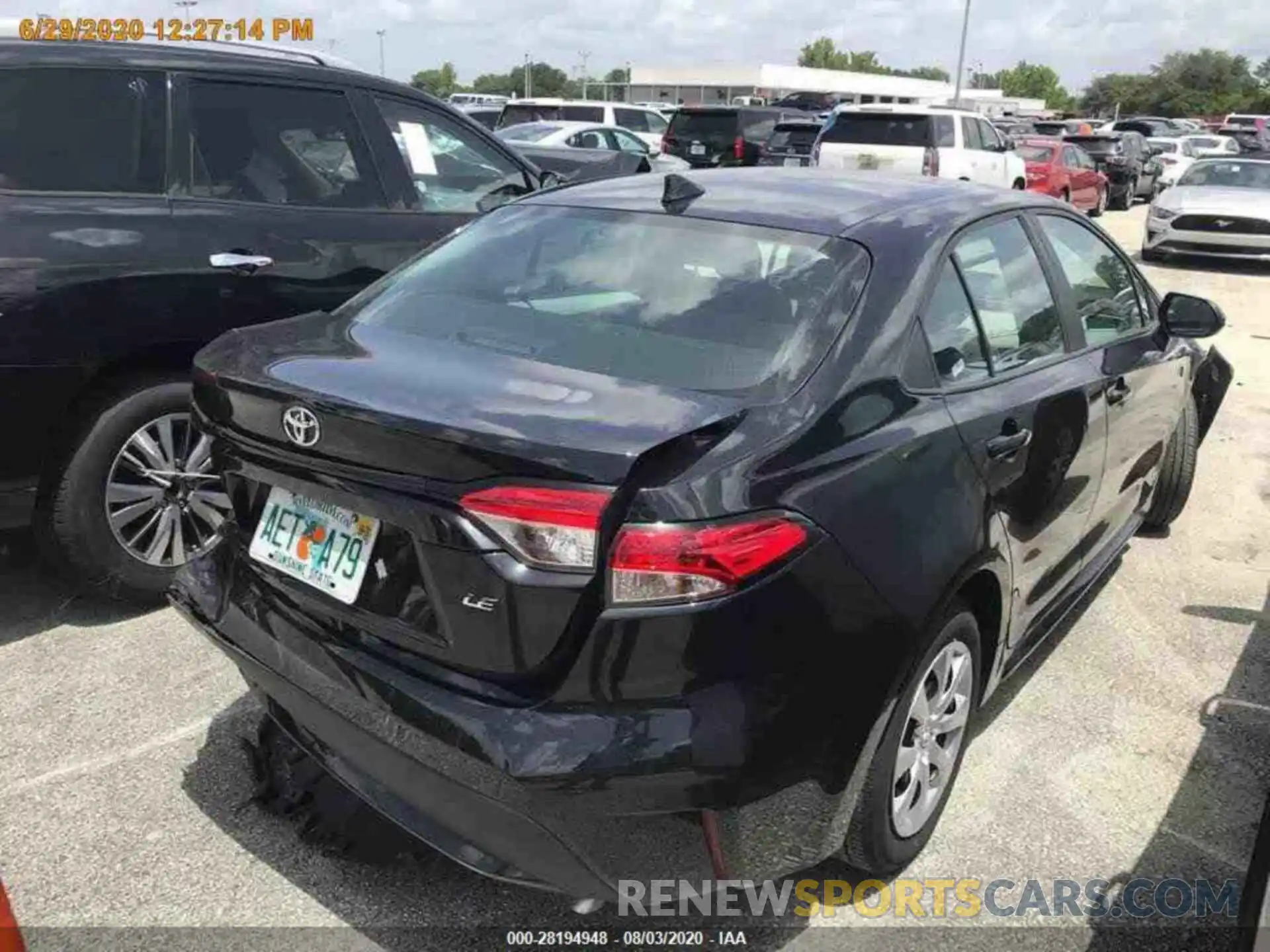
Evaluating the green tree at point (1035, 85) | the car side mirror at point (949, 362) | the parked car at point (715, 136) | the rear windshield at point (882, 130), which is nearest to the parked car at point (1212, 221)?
the rear windshield at point (882, 130)

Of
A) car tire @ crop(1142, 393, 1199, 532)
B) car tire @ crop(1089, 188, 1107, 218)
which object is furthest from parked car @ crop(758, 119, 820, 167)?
car tire @ crop(1142, 393, 1199, 532)

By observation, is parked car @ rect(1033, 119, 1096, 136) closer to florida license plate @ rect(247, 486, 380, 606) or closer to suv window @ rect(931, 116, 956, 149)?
suv window @ rect(931, 116, 956, 149)

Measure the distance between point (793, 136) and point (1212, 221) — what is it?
8.61m

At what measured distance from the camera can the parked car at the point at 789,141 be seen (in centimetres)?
1962

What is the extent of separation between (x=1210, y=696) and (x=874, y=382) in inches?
84.9

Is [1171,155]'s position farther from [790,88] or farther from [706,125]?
[790,88]

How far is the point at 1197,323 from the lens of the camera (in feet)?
13.1

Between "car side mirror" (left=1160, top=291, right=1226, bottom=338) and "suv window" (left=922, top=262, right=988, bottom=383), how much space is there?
5.20 feet

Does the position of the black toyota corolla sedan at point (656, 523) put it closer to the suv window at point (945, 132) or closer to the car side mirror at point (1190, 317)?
the car side mirror at point (1190, 317)

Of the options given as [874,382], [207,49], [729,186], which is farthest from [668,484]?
[207,49]

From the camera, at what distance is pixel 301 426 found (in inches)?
89.4

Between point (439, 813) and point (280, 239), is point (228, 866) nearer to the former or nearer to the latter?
point (439, 813)

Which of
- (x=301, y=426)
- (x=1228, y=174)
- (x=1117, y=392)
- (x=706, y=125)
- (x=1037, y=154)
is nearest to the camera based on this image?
(x=301, y=426)

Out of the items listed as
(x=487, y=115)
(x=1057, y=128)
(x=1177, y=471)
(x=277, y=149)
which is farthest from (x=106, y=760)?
(x=1057, y=128)
